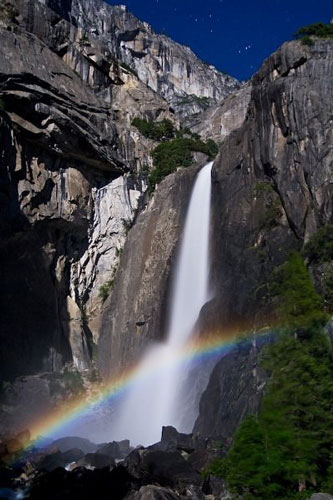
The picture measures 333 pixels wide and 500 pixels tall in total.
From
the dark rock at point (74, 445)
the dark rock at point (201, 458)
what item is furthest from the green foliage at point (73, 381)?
the dark rock at point (201, 458)

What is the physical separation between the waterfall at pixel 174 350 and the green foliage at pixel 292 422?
10.6 meters

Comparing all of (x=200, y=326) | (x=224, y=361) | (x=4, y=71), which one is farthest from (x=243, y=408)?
(x=4, y=71)

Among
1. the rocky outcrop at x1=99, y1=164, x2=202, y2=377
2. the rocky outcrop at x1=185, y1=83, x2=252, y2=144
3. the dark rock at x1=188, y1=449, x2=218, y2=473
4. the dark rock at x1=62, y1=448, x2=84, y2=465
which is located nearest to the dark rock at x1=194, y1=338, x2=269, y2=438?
the dark rock at x1=188, y1=449, x2=218, y2=473

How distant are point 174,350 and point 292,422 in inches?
596

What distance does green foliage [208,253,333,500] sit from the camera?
12.2 m

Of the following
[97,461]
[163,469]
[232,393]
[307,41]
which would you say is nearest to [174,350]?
[232,393]

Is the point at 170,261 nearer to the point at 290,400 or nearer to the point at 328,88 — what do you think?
the point at 328,88

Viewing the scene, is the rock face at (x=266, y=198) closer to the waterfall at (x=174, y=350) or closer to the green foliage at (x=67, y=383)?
the waterfall at (x=174, y=350)

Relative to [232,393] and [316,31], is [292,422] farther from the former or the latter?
[316,31]

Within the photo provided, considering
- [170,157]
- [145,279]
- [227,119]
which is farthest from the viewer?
[227,119]

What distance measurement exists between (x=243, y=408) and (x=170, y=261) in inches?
534

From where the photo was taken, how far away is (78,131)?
3206cm

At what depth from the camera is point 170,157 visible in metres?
37.4

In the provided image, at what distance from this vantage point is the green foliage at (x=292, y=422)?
40.0ft
